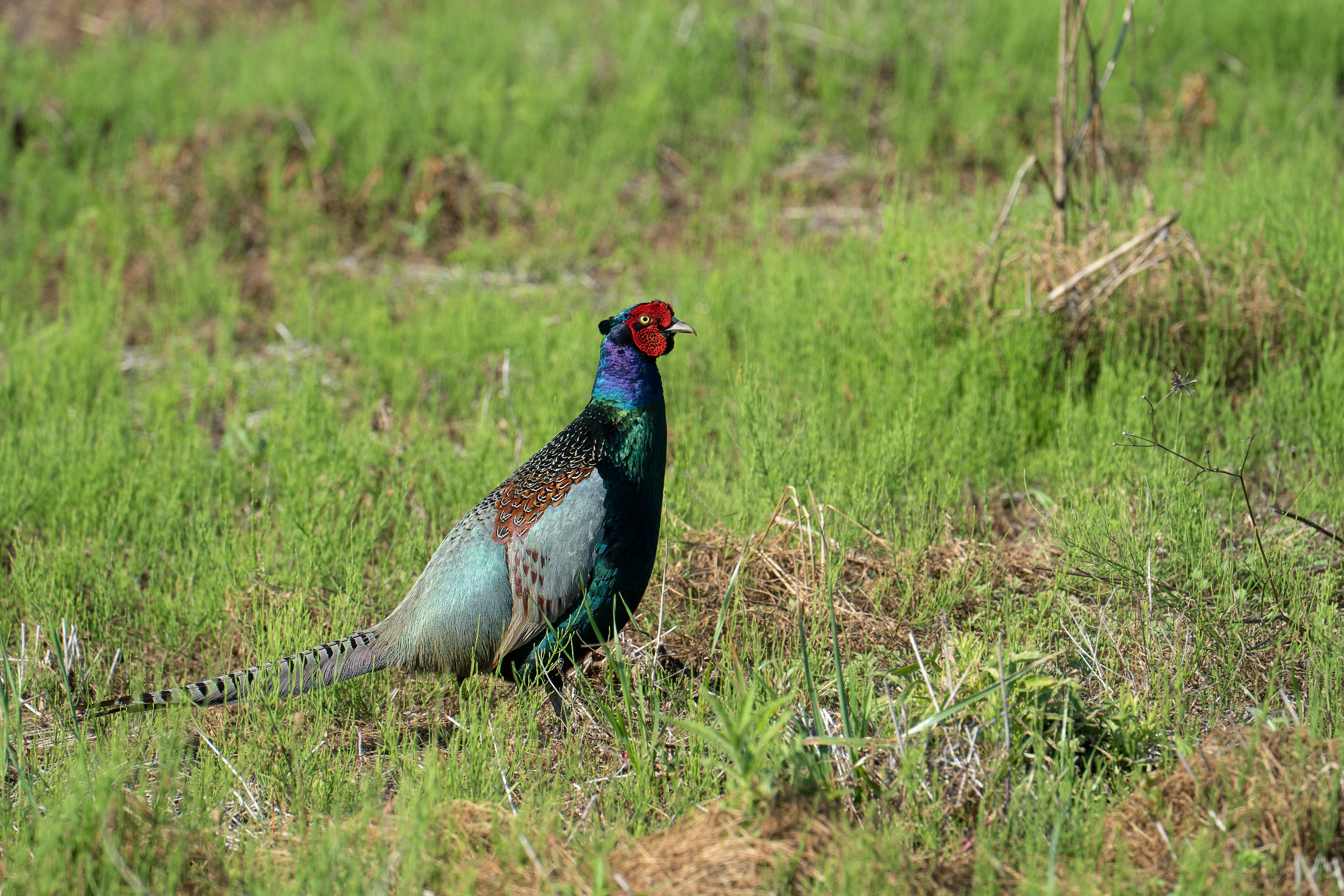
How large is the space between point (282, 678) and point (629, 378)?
4.23 feet

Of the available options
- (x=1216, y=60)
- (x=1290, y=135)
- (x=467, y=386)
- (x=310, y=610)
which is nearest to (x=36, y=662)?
(x=310, y=610)

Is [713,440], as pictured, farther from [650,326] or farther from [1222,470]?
[1222,470]

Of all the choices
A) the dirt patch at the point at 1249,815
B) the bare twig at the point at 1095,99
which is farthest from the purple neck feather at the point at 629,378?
the bare twig at the point at 1095,99

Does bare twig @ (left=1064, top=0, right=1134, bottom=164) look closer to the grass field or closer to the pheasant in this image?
the grass field

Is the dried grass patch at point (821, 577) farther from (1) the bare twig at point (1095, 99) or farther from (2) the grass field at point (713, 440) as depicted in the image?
(1) the bare twig at point (1095, 99)

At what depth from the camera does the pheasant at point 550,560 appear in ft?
10.5

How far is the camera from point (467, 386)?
5215 mm

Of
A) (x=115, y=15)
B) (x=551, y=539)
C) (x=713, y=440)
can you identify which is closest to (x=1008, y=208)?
(x=713, y=440)

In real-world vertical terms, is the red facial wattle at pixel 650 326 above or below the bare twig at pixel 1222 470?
above

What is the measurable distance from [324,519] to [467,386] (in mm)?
1358

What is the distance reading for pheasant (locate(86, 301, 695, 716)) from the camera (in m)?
3.20

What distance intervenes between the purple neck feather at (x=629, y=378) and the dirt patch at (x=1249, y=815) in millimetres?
1655

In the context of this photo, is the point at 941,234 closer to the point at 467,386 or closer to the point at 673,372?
the point at 673,372

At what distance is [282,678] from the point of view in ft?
10.2
